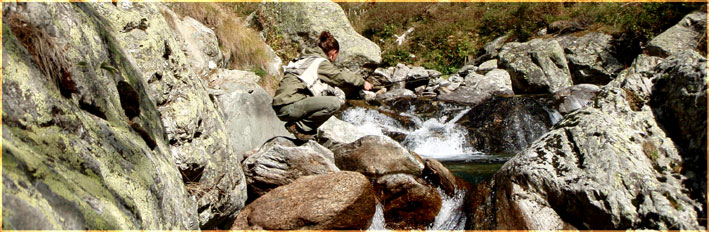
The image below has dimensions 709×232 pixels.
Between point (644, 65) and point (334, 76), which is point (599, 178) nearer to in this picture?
point (644, 65)

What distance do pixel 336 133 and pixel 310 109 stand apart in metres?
2.33

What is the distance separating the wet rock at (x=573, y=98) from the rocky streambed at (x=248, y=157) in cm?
379

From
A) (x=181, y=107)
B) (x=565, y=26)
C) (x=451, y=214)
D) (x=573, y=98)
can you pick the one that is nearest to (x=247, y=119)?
(x=181, y=107)

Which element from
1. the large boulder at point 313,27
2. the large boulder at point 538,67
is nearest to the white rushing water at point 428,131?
the large boulder at point 538,67

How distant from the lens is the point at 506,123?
35.6 feet

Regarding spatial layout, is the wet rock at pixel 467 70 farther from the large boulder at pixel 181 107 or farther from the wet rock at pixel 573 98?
the large boulder at pixel 181 107

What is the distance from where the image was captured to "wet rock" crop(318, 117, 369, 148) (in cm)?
851

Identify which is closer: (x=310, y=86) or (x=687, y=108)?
(x=687, y=108)

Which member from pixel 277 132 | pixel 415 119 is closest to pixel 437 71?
pixel 415 119

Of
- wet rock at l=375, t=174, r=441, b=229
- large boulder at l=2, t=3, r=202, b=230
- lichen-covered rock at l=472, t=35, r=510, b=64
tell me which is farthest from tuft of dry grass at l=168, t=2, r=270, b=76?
lichen-covered rock at l=472, t=35, r=510, b=64

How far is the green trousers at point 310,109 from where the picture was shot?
643 cm

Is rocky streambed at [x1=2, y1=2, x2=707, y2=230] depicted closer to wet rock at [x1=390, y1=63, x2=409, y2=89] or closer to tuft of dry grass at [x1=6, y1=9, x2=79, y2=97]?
tuft of dry grass at [x1=6, y1=9, x2=79, y2=97]

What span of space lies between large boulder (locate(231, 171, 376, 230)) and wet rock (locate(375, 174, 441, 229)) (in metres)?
0.54

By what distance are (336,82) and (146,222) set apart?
13.0ft
